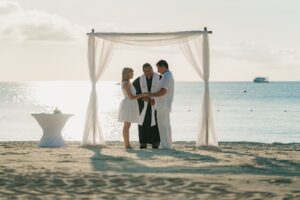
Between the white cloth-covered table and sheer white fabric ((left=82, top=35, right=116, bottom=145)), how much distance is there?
571 millimetres

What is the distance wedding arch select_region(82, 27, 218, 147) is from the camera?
13391mm

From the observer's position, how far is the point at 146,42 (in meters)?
13.4

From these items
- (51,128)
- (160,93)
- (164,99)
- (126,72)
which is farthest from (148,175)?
(51,128)

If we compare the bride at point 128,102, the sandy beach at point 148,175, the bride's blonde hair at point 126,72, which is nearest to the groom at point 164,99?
the bride at point 128,102

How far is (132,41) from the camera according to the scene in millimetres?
13461

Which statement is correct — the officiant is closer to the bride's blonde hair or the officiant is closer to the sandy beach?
the bride's blonde hair

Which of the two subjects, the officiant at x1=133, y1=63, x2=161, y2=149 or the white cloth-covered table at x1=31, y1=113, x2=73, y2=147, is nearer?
the officiant at x1=133, y1=63, x2=161, y2=149

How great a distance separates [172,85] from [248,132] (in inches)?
916

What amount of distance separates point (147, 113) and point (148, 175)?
13.4 feet

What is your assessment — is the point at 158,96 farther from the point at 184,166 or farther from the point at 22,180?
the point at 22,180

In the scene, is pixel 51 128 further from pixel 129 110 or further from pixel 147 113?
pixel 147 113

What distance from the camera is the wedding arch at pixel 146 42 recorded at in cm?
1339

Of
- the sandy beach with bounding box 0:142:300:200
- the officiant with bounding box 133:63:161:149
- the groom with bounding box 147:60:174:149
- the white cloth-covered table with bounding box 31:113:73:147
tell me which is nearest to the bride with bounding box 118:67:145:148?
the officiant with bounding box 133:63:161:149

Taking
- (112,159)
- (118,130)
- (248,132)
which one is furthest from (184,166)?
(118,130)
